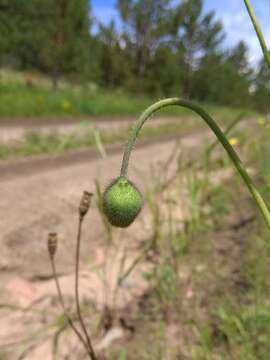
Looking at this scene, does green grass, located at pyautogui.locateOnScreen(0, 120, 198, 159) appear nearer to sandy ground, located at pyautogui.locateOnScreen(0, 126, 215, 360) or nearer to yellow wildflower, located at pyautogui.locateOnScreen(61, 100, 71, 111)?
sandy ground, located at pyautogui.locateOnScreen(0, 126, 215, 360)

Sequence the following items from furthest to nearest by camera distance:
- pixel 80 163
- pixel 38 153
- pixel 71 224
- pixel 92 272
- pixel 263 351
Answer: pixel 38 153
pixel 80 163
pixel 71 224
pixel 92 272
pixel 263 351

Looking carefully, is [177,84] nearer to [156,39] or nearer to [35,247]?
[156,39]

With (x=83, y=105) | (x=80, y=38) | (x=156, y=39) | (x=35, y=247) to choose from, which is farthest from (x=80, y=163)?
(x=156, y=39)

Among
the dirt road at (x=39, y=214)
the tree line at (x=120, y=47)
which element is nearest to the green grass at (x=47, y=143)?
the dirt road at (x=39, y=214)

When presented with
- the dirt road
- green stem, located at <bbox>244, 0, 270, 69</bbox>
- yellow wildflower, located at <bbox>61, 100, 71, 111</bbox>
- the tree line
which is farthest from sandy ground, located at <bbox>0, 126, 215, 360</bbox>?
the tree line

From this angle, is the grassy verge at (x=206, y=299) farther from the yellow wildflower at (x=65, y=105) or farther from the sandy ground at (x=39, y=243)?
the yellow wildflower at (x=65, y=105)

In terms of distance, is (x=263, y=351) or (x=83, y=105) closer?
(x=263, y=351)

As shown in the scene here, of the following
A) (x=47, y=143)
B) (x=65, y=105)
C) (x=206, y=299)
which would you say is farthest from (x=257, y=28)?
(x=65, y=105)
